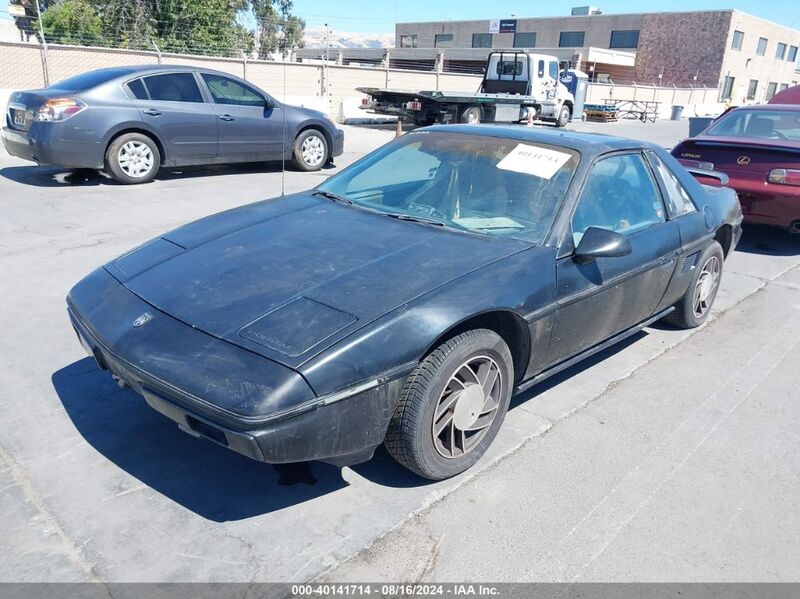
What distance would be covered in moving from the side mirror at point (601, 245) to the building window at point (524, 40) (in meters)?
60.0

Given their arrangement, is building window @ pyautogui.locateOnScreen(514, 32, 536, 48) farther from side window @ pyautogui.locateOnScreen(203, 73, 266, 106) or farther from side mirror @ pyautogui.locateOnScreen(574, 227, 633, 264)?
side mirror @ pyautogui.locateOnScreen(574, 227, 633, 264)

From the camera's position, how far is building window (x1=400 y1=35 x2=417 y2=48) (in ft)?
218

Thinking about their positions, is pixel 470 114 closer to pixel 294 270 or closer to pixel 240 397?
pixel 294 270

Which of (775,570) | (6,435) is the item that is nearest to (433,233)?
(775,570)

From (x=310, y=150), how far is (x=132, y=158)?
2870mm

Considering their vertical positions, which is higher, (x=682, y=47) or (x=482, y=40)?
(x=482, y=40)

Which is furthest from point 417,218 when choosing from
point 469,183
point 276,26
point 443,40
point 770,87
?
point 770,87

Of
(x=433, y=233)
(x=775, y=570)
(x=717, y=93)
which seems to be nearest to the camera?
(x=775, y=570)

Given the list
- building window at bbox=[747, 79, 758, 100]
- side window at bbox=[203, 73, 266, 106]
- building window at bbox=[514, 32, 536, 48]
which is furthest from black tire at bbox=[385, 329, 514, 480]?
building window at bbox=[514, 32, 536, 48]

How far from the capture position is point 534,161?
3650 millimetres

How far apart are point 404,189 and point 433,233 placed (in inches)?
25.2

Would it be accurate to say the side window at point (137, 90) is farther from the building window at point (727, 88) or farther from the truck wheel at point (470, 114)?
the building window at point (727, 88)

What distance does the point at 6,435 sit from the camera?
312cm

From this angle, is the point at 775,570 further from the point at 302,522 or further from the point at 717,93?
the point at 717,93
